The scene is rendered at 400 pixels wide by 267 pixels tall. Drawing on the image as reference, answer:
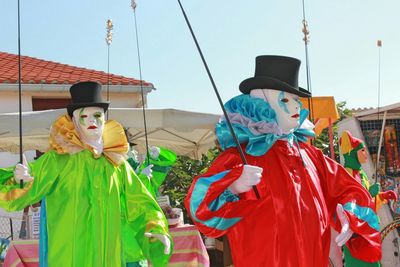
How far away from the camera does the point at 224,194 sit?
2.72m

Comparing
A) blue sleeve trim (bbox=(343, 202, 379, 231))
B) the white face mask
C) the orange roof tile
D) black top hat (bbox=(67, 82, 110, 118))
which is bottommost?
blue sleeve trim (bbox=(343, 202, 379, 231))

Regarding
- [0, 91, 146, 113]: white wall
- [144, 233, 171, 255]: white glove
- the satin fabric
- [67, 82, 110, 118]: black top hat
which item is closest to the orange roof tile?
[0, 91, 146, 113]: white wall

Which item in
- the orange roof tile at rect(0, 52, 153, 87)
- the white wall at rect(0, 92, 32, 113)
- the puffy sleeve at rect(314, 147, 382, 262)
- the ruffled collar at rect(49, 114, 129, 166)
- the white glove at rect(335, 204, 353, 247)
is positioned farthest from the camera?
the orange roof tile at rect(0, 52, 153, 87)

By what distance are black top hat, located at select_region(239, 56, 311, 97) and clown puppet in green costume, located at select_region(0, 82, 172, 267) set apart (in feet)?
3.64

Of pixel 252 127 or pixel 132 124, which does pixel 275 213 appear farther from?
pixel 132 124

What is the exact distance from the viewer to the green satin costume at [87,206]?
11.3 ft

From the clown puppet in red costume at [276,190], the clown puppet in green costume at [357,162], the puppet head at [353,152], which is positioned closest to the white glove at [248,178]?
the clown puppet in red costume at [276,190]

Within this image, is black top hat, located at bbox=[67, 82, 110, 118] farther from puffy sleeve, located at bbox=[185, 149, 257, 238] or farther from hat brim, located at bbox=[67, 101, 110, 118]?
puffy sleeve, located at bbox=[185, 149, 257, 238]

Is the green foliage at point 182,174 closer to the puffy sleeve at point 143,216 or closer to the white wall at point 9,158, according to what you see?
the white wall at point 9,158

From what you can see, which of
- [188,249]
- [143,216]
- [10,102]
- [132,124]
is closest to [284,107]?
[143,216]

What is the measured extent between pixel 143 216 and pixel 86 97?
87 cm

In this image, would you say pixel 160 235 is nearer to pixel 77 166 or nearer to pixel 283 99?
pixel 77 166

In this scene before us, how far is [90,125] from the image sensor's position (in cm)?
367

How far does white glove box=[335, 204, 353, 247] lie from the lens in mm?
2820
